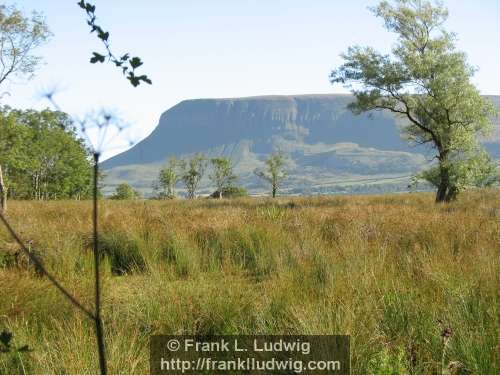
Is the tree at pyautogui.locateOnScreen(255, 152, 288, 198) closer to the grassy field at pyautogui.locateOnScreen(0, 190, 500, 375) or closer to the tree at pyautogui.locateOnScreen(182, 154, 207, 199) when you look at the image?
the tree at pyautogui.locateOnScreen(182, 154, 207, 199)

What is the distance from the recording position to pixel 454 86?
24359 mm

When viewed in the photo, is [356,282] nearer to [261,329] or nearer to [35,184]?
[261,329]

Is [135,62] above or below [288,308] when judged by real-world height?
above

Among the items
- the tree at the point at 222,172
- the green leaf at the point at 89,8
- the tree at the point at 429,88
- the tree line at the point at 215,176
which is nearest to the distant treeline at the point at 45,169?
the tree line at the point at 215,176

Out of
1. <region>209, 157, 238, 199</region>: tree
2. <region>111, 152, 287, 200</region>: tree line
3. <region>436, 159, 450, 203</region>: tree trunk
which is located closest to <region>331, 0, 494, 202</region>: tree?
<region>436, 159, 450, 203</region>: tree trunk
